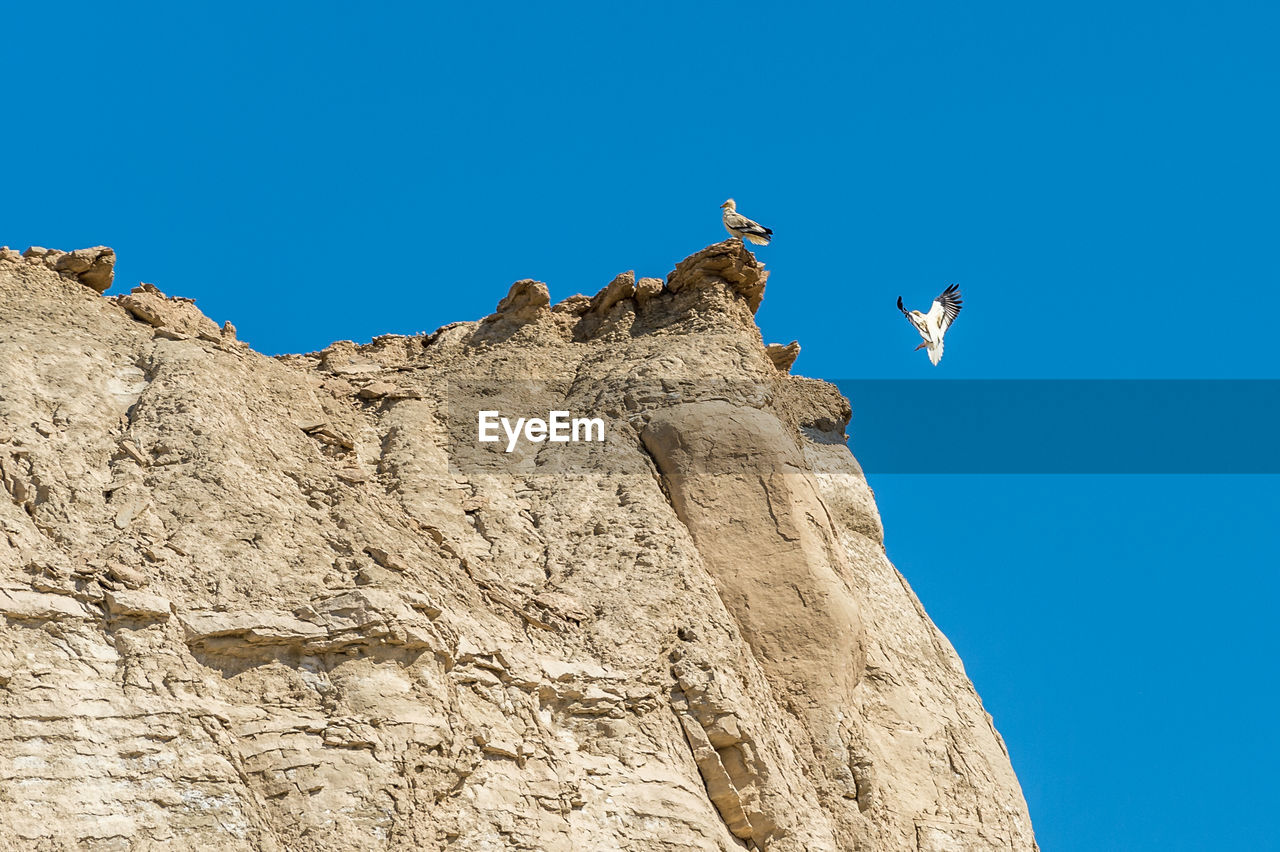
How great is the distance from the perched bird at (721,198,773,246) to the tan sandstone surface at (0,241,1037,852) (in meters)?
0.16

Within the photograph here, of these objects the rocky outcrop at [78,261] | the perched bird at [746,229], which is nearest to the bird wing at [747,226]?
the perched bird at [746,229]

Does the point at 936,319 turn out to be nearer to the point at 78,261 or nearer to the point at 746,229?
the point at 746,229

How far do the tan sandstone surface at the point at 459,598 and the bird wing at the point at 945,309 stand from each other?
164cm

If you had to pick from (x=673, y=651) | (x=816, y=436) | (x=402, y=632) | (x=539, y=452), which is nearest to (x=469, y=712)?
(x=402, y=632)

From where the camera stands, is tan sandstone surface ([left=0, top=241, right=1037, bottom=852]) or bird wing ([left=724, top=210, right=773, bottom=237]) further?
bird wing ([left=724, top=210, right=773, bottom=237])

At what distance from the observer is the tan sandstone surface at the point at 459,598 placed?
13344mm

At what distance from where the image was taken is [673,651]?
16.3 meters

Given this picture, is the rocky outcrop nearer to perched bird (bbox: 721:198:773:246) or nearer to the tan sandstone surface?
the tan sandstone surface

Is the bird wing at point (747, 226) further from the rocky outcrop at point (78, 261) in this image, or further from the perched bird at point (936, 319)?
the rocky outcrop at point (78, 261)

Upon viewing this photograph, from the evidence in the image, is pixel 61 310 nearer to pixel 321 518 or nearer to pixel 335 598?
pixel 321 518

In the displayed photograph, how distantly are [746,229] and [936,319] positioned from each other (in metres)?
2.76

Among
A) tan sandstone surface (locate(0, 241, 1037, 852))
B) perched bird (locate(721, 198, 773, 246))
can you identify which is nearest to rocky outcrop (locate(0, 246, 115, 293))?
tan sandstone surface (locate(0, 241, 1037, 852))

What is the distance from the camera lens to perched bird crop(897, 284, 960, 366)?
21047 mm

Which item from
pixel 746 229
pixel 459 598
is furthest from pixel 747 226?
pixel 459 598
